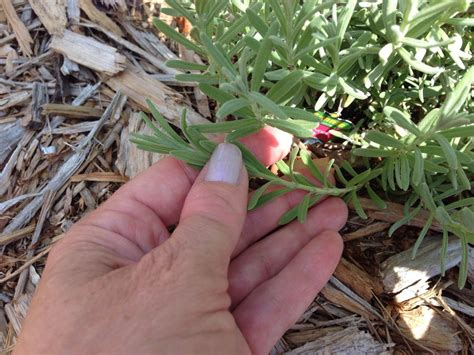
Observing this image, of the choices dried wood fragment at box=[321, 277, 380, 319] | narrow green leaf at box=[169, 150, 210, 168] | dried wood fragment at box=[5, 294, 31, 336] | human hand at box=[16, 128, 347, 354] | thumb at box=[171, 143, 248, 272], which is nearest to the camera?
human hand at box=[16, 128, 347, 354]

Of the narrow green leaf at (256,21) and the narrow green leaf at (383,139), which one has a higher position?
the narrow green leaf at (256,21)

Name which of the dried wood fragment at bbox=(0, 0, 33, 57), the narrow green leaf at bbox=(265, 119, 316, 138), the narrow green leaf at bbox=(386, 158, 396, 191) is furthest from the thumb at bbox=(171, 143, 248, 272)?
the dried wood fragment at bbox=(0, 0, 33, 57)

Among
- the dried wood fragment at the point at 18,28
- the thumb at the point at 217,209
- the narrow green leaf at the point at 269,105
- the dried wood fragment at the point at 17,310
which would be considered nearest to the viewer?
the narrow green leaf at the point at 269,105

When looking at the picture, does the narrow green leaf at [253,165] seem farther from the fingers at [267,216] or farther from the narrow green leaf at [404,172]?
the narrow green leaf at [404,172]

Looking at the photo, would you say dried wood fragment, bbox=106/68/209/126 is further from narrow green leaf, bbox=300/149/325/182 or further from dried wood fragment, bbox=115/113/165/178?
narrow green leaf, bbox=300/149/325/182

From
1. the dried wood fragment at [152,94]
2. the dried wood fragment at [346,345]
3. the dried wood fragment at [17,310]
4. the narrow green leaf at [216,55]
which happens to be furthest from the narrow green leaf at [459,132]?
the dried wood fragment at [17,310]

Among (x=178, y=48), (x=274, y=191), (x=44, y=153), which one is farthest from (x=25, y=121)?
(x=274, y=191)

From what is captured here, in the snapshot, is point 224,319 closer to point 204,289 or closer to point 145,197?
point 204,289
